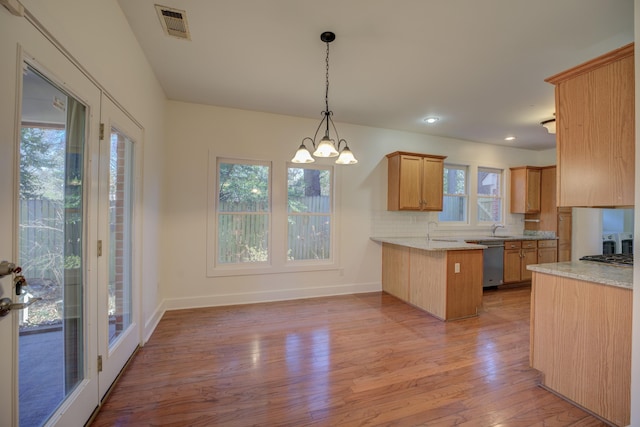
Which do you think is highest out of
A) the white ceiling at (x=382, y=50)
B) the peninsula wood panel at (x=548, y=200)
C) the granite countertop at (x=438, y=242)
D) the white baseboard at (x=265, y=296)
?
the white ceiling at (x=382, y=50)

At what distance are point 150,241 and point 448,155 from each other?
5.07 m

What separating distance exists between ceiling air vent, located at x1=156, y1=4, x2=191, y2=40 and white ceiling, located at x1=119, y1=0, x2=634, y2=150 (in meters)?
0.05

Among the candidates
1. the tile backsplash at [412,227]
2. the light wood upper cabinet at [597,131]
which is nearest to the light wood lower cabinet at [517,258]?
the tile backsplash at [412,227]

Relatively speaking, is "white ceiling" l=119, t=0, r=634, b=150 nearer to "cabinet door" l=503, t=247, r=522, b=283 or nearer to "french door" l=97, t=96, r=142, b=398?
"french door" l=97, t=96, r=142, b=398

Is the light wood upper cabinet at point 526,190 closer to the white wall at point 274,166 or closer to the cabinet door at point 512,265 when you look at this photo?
the cabinet door at point 512,265

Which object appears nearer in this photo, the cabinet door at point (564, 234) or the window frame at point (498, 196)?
the cabinet door at point (564, 234)

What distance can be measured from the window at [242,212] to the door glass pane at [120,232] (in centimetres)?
149

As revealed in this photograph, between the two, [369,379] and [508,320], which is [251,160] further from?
[508,320]

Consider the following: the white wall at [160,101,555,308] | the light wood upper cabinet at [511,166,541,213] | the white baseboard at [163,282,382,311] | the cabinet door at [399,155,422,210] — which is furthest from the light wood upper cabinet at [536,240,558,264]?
the white baseboard at [163,282,382,311]

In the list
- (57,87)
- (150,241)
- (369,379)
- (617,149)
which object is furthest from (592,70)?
(150,241)

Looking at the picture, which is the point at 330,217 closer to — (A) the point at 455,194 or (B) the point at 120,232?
(A) the point at 455,194

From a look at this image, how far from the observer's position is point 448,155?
5.16 metres

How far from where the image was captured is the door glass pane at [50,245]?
120 cm

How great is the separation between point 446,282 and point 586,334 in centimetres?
156
